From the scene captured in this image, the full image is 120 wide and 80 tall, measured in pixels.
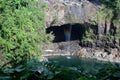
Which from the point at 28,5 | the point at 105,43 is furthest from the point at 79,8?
the point at 28,5

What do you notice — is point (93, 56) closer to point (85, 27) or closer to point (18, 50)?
point (85, 27)

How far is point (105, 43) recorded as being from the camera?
35562 millimetres

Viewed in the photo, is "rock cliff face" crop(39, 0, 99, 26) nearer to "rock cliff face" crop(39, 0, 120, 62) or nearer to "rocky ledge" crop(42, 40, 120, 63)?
"rock cliff face" crop(39, 0, 120, 62)

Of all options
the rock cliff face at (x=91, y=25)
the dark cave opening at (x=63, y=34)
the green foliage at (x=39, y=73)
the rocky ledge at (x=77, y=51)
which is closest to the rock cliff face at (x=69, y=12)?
the rock cliff face at (x=91, y=25)

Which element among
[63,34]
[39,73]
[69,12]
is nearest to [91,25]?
[69,12]

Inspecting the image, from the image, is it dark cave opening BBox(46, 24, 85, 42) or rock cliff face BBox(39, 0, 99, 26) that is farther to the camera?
dark cave opening BBox(46, 24, 85, 42)

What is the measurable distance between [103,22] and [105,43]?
234cm

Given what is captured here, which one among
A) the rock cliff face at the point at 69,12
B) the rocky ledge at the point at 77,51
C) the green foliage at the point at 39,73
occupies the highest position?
the rock cliff face at the point at 69,12

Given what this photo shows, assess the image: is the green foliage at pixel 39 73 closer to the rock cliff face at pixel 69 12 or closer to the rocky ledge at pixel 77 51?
the rock cliff face at pixel 69 12

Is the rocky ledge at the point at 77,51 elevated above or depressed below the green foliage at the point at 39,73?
below

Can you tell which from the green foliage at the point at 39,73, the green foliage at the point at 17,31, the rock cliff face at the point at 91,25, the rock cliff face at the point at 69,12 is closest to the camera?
the green foliage at the point at 39,73

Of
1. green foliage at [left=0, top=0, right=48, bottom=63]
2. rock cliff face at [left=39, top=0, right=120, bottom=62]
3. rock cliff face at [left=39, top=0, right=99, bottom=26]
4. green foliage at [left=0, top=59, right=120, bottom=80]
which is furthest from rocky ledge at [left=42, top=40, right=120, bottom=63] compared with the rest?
green foliage at [left=0, top=59, right=120, bottom=80]

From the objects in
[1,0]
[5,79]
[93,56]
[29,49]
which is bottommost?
[93,56]

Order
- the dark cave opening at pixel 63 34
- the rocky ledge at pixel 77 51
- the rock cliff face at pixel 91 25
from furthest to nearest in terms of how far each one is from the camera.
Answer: the dark cave opening at pixel 63 34 → the rock cliff face at pixel 91 25 → the rocky ledge at pixel 77 51
